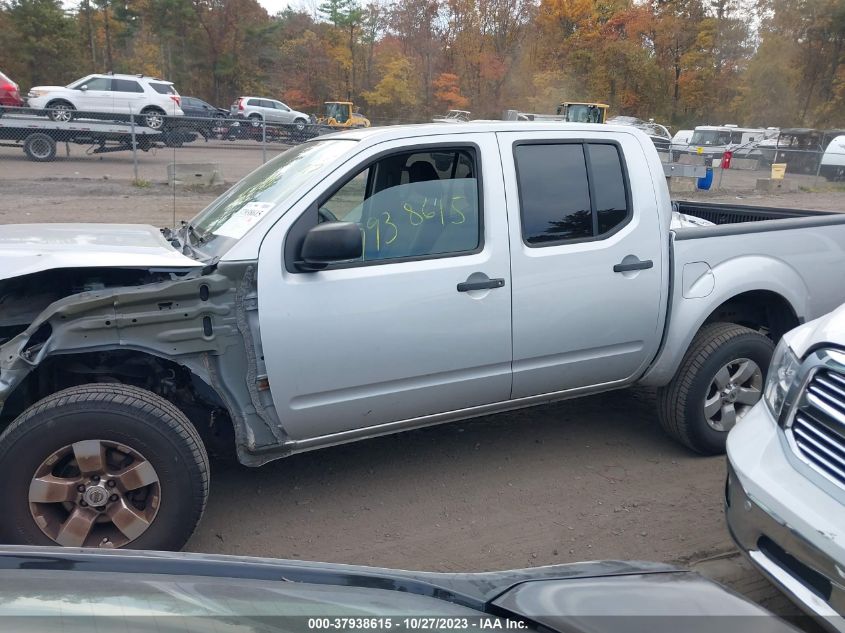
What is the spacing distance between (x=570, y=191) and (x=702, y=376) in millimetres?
1385

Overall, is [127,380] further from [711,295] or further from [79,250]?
[711,295]

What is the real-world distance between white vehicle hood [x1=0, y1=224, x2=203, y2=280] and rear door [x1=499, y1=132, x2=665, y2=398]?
1737 mm

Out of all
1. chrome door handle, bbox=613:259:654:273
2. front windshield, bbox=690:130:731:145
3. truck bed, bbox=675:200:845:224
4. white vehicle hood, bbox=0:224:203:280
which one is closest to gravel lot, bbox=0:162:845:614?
chrome door handle, bbox=613:259:654:273

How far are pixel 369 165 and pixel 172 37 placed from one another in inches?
2265

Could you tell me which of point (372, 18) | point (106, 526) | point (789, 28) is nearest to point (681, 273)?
point (106, 526)

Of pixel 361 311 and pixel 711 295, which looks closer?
pixel 361 311

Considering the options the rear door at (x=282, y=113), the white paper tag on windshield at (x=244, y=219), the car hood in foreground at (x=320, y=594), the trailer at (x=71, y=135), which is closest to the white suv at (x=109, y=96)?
the trailer at (x=71, y=135)

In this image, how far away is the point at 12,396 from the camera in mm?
3475

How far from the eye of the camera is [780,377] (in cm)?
321

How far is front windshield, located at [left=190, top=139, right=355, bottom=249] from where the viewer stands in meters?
3.78

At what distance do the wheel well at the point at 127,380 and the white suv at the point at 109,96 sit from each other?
2369cm

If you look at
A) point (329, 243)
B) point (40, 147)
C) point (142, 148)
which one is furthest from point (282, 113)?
point (329, 243)

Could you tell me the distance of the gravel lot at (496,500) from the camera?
3703mm

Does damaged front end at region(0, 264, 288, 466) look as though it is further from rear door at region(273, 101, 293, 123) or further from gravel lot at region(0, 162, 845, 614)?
rear door at region(273, 101, 293, 123)
